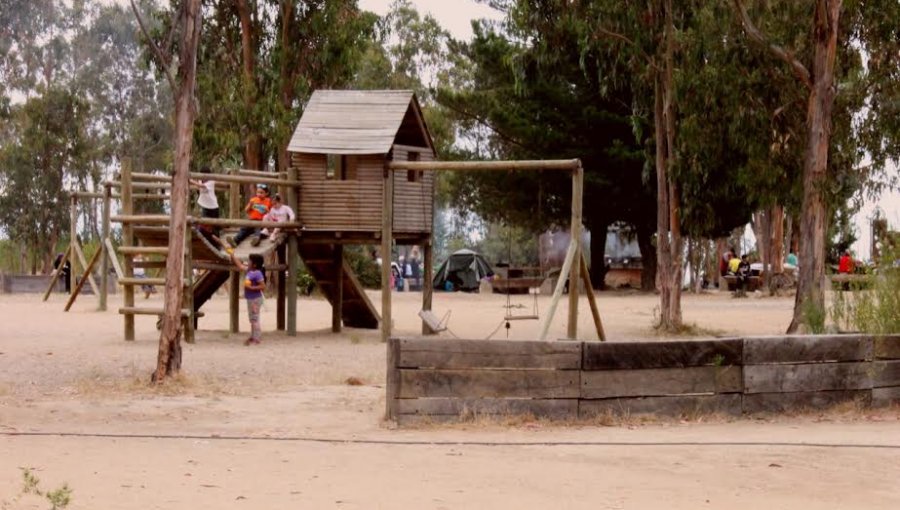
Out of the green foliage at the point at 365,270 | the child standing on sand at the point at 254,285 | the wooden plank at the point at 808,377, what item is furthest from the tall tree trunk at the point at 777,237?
the wooden plank at the point at 808,377

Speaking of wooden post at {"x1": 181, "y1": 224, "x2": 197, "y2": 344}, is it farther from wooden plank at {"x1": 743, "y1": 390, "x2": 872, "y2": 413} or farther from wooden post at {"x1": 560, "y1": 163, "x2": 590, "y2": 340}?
wooden plank at {"x1": 743, "y1": 390, "x2": 872, "y2": 413}

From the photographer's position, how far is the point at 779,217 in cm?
4550

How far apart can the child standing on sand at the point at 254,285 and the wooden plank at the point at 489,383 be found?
925 centimetres

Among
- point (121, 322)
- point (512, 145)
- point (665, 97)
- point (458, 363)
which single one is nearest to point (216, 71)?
point (512, 145)

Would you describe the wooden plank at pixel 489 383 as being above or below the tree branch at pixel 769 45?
below

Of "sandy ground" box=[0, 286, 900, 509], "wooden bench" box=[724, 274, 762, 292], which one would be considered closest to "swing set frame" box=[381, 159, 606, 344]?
"sandy ground" box=[0, 286, 900, 509]

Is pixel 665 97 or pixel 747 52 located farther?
pixel 665 97

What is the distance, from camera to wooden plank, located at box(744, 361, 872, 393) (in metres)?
12.1

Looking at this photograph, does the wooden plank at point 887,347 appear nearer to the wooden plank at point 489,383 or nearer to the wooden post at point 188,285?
the wooden plank at point 489,383

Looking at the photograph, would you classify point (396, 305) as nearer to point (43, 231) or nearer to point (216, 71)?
point (216, 71)

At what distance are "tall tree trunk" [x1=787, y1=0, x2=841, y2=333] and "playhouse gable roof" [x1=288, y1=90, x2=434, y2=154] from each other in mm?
6269

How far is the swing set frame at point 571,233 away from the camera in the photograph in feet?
59.6

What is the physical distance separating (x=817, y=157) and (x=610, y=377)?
1167 centimetres

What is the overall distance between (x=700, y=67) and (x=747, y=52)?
100 cm
